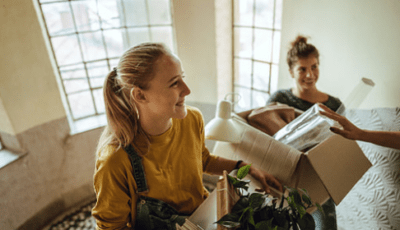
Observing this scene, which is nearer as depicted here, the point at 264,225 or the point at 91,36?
the point at 264,225

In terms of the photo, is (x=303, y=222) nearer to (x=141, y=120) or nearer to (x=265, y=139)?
(x=265, y=139)

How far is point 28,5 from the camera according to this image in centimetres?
263

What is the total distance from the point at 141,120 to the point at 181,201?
1.58ft

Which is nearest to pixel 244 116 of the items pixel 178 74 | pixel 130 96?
pixel 178 74

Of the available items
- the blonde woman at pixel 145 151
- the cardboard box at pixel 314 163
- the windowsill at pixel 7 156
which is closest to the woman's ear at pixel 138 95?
the blonde woman at pixel 145 151

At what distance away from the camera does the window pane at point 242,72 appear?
351 cm

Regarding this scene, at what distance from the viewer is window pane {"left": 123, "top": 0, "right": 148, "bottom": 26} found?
3.17m

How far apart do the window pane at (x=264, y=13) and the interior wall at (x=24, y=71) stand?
2.26 m

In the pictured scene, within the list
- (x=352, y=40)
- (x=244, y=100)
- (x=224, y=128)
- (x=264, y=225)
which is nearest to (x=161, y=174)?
(x=224, y=128)

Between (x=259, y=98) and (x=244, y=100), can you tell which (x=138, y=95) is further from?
(x=244, y=100)

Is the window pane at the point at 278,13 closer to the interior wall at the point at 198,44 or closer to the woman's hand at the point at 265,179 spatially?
the interior wall at the point at 198,44

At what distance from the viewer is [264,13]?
3.10 metres

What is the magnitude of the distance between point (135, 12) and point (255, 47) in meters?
1.45

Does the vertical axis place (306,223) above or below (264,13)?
below
